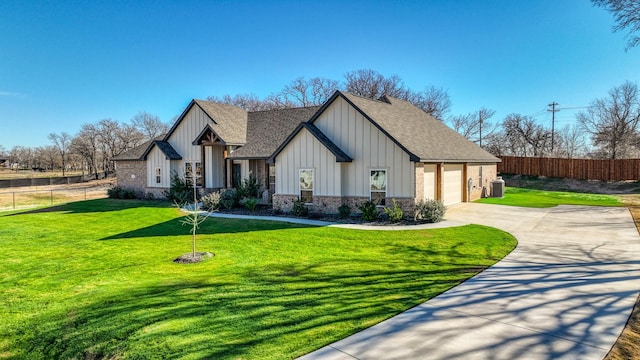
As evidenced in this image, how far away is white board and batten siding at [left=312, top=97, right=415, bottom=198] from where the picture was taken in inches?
594

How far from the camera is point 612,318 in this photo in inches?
209

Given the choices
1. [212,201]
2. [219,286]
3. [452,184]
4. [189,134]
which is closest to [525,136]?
[452,184]

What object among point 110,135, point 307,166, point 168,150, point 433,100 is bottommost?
point 307,166

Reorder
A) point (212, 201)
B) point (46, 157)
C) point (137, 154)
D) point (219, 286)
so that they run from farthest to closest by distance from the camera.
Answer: point (46, 157), point (137, 154), point (212, 201), point (219, 286)

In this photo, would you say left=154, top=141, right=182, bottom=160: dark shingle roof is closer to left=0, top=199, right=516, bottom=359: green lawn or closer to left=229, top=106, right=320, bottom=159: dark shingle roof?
left=229, top=106, right=320, bottom=159: dark shingle roof

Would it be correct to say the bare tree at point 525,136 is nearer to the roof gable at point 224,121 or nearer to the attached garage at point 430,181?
the attached garage at point 430,181

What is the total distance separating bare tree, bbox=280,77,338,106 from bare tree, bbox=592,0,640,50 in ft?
123

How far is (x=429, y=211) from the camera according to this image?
1442 centimetres

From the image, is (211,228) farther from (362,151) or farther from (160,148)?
(160,148)

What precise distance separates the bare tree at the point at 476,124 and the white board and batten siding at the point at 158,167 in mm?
45275

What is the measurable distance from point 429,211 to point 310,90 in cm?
3964

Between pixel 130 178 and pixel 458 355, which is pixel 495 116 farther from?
pixel 458 355

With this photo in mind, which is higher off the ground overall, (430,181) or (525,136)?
(525,136)

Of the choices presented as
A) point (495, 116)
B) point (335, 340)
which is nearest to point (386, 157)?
point (335, 340)
